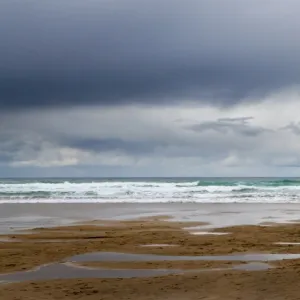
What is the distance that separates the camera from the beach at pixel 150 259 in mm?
8625

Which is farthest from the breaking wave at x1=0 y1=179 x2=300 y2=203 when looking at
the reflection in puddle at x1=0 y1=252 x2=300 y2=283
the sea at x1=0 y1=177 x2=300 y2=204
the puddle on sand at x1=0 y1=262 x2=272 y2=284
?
the puddle on sand at x1=0 y1=262 x2=272 y2=284

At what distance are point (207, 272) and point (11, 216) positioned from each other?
17826 millimetres

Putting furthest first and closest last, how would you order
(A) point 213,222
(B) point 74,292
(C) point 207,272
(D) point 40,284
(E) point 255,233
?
(A) point 213,222
(E) point 255,233
(C) point 207,272
(D) point 40,284
(B) point 74,292

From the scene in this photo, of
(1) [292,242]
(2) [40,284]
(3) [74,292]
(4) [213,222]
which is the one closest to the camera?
(3) [74,292]

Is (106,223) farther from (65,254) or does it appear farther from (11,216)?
(65,254)

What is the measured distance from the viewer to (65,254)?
1316 cm

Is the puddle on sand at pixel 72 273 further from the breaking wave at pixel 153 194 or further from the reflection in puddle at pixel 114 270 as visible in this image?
the breaking wave at pixel 153 194

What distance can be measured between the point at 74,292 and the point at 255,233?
33.9 ft

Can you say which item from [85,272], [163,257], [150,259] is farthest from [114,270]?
[163,257]

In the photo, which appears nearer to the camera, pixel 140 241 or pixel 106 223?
pixel 140 241

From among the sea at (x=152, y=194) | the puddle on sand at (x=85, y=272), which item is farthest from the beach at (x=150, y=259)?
the sea at (x=152, y=194)

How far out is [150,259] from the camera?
12.2 metres

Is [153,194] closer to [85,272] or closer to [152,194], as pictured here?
[152,194]

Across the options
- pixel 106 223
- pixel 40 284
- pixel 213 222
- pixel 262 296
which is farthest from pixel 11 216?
pixel 262 296
